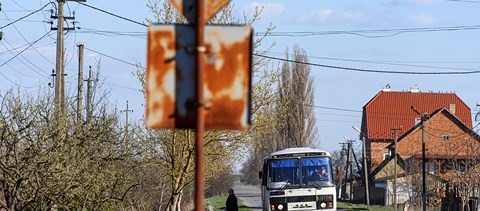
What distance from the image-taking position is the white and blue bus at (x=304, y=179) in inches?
1188

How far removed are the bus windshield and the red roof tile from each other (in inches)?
2639

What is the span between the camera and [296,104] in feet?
258

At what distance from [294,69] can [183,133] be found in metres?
52.5

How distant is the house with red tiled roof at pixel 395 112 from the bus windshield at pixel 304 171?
6601 centimetres

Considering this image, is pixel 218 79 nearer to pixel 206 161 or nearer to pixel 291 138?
pixel 206 161

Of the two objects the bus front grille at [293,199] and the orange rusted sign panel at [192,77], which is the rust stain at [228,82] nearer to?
the orange rusted sign panel at [192,77]

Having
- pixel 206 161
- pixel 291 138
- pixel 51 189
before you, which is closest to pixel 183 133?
pixel 206 161

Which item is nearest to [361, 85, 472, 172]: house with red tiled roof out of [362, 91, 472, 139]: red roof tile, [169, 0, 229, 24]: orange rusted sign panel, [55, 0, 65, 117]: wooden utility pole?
[362, 91, 472, 139]: red roof tile

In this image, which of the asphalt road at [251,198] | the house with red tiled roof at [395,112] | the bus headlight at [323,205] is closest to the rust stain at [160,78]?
the bus headlight at [323,205]

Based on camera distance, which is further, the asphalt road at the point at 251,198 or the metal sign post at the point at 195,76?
the asphalt road at the point at 251,198

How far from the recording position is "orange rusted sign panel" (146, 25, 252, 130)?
582cm

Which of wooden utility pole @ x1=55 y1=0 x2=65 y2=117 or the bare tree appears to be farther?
the bare tree

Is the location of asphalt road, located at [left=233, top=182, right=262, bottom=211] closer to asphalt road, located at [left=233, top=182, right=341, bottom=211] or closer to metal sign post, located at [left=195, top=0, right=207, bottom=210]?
asphalt road, located at [left=233, top=182, right=341, bottom=211]

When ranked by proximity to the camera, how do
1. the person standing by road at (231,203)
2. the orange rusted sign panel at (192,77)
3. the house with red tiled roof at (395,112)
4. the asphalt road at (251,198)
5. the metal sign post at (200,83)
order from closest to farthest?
the metal sign post at (200,83)
the orange rusted sign panel at (192,77)
the person standing by road at (231,203)
the asphalt road at (251,198)
the house with red tiled roof at (395,112)
